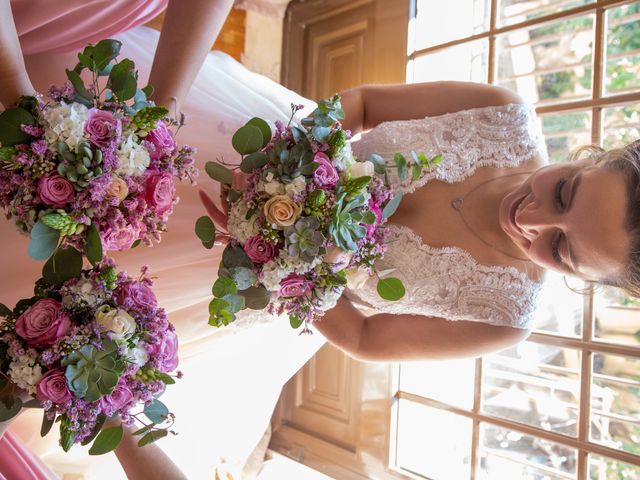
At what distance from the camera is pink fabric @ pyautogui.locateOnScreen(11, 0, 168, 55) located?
1419mm

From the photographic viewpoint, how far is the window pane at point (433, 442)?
119 inches

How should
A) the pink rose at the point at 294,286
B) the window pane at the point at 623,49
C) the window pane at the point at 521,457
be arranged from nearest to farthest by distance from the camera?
the pink rose at the point at 294,286 → the window pane at the point at 623,49 → the window pane at the point at 521,457

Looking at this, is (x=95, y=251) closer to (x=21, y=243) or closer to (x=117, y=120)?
(x=117, y=120)

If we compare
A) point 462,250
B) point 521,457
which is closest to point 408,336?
point 462,250

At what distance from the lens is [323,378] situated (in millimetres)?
3604

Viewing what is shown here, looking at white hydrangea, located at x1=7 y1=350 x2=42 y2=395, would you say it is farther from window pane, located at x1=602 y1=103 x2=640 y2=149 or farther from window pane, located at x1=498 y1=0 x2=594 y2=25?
window pane, located at x1=498 y1=0 x2=594 y2=25

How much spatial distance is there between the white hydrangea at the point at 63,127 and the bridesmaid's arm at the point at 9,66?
140 mm

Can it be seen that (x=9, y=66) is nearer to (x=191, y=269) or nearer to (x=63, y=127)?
(x=63, y=127)

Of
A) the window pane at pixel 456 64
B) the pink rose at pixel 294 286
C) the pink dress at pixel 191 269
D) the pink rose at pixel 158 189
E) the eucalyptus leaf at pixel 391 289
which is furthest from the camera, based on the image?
the window pane at pixel 456 64

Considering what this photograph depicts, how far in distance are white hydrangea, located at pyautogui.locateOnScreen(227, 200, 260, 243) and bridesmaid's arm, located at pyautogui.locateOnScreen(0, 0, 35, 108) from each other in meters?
0.49

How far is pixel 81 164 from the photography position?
961 millimetres

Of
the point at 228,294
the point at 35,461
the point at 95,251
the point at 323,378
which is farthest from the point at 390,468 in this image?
the point at 95,251

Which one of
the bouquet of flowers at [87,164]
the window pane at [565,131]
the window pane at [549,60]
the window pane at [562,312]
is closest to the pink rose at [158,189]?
the bouquet of flowers at [87,164]

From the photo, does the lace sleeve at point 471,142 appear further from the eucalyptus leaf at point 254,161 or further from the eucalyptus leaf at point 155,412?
the eucalyptus leaf at point 155,412
